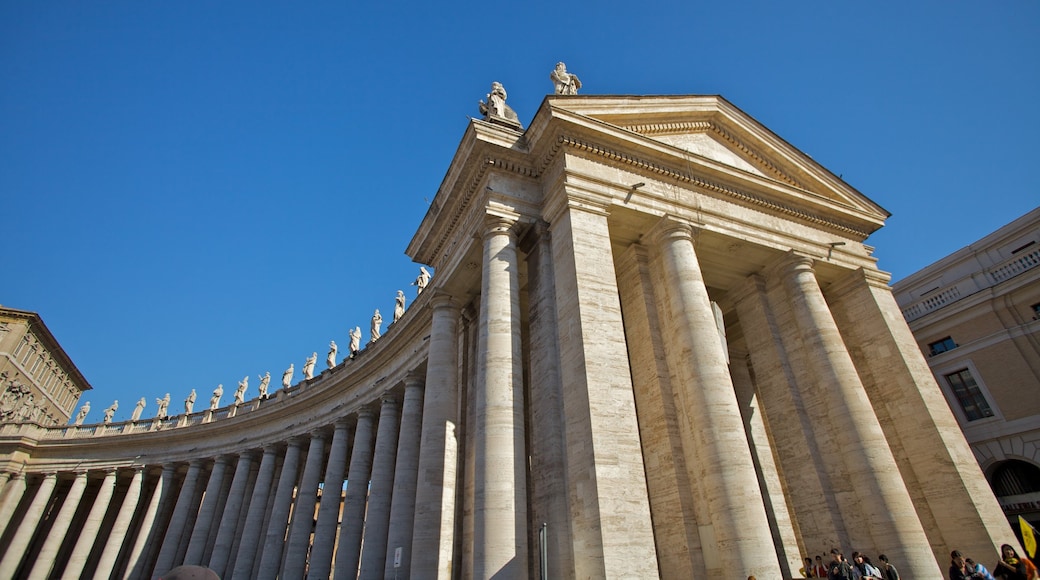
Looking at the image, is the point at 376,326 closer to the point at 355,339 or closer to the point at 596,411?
the point at 355,339

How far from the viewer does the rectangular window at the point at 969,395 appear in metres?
25.9

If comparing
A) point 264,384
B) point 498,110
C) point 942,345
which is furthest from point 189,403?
point 942,345

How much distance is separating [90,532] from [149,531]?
13.1ft

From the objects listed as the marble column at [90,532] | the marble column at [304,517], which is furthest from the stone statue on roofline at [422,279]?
the marble column at [90,532]

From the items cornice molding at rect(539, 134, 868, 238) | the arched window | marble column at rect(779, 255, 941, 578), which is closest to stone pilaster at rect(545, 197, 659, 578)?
cornice molding at rect(539, 134, 868, 238)

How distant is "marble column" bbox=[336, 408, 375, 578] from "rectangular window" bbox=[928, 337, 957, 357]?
31.4m

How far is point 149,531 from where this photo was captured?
42125 millimetres

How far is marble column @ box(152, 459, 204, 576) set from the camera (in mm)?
38875

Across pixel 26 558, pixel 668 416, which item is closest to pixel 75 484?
pixel 26 558

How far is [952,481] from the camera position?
1673 centimetres

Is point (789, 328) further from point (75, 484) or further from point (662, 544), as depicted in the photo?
point (75, 484)

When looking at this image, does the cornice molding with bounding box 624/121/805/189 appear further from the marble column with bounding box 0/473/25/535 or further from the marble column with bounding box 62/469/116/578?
the marble column with bounding box 0/473/25/535

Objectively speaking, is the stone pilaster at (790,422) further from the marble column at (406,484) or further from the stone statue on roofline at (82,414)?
the stone statue on roofline at (82,414)

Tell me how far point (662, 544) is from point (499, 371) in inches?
260
